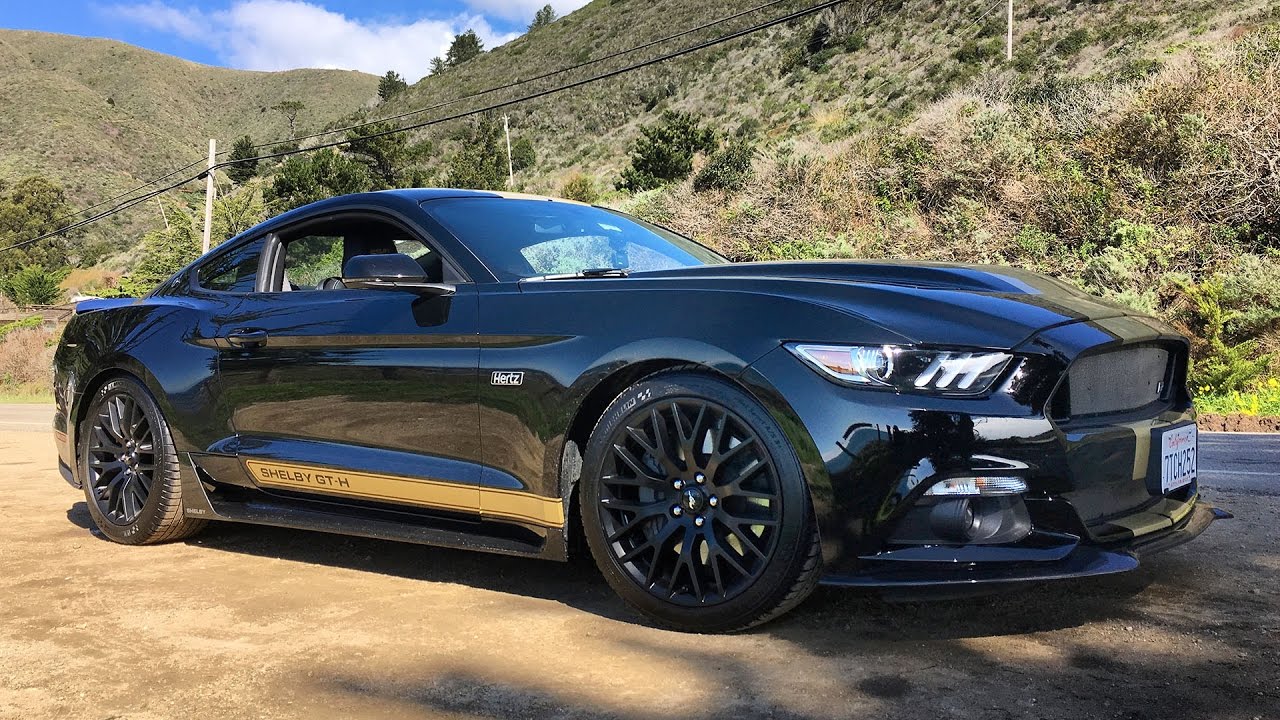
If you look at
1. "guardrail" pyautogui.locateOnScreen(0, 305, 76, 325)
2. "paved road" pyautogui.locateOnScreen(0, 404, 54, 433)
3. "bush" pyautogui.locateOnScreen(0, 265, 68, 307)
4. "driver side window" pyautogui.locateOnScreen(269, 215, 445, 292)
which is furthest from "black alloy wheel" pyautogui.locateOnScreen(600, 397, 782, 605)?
"bush" pyautogui.locateOnScreen(0, 265, 68, 307)

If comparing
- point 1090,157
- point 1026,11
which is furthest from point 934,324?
point 1026,11

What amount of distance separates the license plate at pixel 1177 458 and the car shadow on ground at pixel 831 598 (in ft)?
1.38

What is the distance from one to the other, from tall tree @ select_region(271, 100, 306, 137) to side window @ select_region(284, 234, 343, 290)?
4271 inches

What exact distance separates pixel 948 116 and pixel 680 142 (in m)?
18.8

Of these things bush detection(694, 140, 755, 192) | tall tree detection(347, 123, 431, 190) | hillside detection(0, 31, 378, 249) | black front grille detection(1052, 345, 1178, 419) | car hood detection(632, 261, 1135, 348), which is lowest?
black front grille detection(1052, 345, 1178, 419)

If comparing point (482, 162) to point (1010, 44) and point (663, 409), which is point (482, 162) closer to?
point (1010, 44)

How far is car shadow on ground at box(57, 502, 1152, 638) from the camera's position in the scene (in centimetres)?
327

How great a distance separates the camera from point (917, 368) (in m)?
2.96

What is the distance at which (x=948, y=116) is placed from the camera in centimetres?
2152

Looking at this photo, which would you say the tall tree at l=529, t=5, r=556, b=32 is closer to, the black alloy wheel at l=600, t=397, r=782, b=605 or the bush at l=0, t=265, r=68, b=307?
the bush at l=0, t=265, r=68, b=307

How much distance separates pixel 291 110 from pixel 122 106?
1589 cm

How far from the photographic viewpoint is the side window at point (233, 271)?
485 centimetres

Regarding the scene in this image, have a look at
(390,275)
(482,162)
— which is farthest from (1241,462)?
(482,162)

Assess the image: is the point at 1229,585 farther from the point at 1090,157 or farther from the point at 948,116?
the point at 948,116
